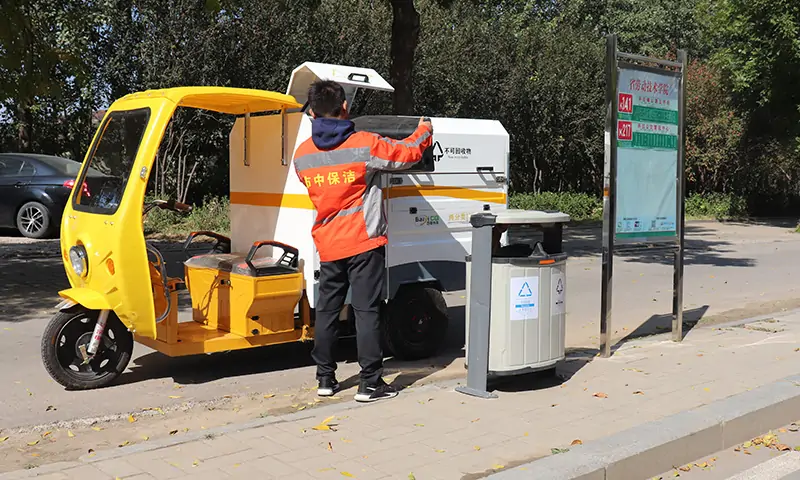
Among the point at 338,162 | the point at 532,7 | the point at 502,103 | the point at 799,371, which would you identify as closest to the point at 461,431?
the point at 338,162

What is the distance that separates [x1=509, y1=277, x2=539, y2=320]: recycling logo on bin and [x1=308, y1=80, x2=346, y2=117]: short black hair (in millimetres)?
1712

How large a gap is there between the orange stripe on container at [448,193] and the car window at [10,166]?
1076 cm

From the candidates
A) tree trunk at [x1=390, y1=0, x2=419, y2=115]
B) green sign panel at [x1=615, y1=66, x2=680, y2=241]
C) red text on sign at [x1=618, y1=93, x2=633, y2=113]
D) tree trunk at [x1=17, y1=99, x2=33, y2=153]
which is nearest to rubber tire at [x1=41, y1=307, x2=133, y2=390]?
green sign panel at [x1=615, y1=66, x2=680, y2=241]

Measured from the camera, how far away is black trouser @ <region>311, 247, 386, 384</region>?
569 centimetres

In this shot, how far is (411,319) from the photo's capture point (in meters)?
6.99

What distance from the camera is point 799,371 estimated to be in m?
6.54

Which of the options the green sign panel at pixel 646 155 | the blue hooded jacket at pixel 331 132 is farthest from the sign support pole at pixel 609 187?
the blue hooded jacket at pixel 331 132

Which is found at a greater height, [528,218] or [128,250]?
[528,218]

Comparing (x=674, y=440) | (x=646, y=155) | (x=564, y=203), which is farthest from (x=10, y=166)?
(x=564, y=203)

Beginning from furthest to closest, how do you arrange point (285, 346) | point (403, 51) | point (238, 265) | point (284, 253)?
point (403, 51) < point (285, 346) < point (284, 253) < point (238, 265)

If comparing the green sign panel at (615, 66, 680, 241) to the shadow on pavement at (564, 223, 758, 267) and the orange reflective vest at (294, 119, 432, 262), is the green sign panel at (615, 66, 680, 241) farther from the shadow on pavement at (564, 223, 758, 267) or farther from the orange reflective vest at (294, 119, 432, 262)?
the shadow on pavement at (564, 223, 758, 267)

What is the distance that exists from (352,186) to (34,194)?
11.1m

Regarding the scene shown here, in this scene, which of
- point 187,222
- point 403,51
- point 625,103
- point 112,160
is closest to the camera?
point 112,160

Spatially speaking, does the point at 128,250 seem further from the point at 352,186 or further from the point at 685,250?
the point at 685,250
